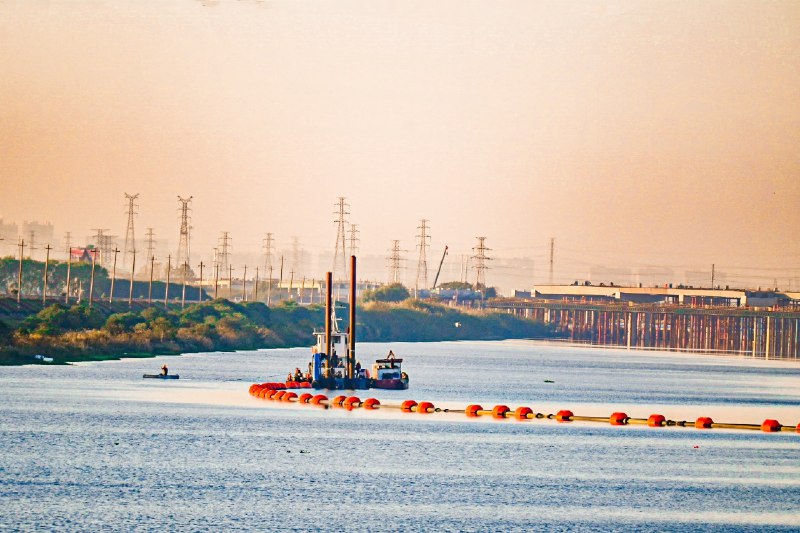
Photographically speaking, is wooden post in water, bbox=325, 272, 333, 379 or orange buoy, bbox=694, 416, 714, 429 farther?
wooden post in water, bbox=325, 272, 333, 379

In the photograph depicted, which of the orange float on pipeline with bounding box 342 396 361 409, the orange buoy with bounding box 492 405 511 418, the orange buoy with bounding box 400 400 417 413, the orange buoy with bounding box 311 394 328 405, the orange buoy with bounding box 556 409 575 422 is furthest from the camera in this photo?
the orange buoy with bounding box 311 394 328 405

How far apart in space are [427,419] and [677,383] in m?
66.8

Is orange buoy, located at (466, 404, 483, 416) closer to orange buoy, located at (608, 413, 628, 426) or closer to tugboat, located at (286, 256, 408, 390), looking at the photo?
orange buoy, located at (608, 413, 628, 426)

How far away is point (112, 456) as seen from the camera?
6912 centimetres

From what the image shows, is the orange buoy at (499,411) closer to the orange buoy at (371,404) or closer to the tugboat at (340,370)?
the orange buoy at (371,404)

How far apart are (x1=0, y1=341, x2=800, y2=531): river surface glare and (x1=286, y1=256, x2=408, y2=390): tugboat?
1.44 meters

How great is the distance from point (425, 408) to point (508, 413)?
5904 millimetres

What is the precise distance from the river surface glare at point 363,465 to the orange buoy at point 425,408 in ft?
7.32

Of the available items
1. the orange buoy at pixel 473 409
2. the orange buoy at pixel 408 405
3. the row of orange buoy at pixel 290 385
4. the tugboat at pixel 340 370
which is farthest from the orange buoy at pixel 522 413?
the row of orange buoy at pixel 290 385

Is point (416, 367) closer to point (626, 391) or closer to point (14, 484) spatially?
point (626, 391)

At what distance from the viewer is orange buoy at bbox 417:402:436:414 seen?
328 feet

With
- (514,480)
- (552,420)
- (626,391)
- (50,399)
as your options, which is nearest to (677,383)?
(626,391)

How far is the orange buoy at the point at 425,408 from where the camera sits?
100062 millimetres

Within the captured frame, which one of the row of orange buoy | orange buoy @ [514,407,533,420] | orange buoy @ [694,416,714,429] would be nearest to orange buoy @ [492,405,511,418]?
orange buoy @ [514,407,533,420]
